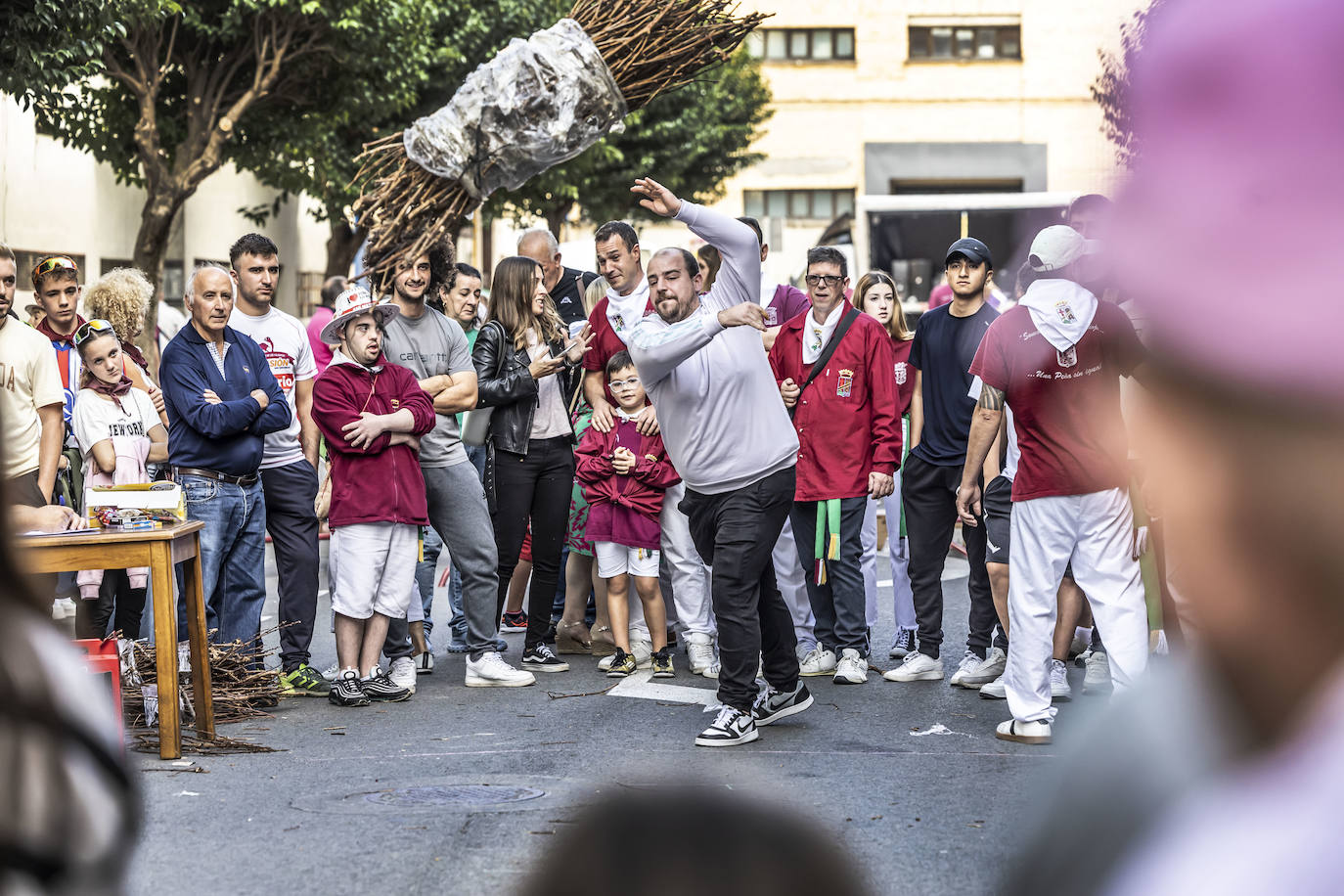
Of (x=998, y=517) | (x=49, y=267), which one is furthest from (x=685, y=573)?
(x=49, y=267)

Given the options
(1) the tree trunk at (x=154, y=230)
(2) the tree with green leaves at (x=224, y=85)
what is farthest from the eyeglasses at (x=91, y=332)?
(1) the tree trunk at (x=154, y=230)

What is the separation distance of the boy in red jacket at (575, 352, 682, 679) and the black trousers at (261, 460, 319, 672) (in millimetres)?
1509

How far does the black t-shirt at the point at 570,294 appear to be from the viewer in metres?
8.98

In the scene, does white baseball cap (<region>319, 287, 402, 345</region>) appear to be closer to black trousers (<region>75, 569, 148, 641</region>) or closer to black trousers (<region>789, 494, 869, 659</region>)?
black trousers (<region>75, 569, 148, 641</region>)

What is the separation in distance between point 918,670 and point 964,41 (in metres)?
39.2

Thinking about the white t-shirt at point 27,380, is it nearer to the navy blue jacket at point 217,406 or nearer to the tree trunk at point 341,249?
the navy blue jacket at point 217,406

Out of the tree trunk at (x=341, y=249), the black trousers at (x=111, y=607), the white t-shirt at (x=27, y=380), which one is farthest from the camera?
the tree trunk at (x=341, y=249)

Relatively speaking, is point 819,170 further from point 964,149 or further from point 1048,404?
point 1048,404

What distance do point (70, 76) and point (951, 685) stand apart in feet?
35.0

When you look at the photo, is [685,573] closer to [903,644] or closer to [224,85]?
[903,644]

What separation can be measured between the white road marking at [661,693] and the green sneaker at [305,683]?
1.38 m

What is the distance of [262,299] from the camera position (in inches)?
299

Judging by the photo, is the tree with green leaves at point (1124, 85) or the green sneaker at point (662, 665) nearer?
the tree with green leaves at point (1124, 85)

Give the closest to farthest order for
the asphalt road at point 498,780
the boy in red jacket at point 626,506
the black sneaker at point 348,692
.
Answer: the asphalt road at point 498,780 < the black sneaker at point 348,692 < the boy in red jacket at point 626,506
